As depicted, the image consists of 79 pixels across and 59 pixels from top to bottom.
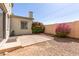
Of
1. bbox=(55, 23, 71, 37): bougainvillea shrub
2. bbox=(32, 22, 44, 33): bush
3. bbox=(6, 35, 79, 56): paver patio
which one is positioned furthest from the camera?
bbox=(32, 22, 44, 33): bush

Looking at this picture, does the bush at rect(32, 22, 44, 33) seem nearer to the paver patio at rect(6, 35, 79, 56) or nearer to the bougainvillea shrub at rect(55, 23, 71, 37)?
the bougainvillea shrub at rect(55, 23, 71, 37)

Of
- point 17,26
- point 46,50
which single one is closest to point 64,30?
point 46,50

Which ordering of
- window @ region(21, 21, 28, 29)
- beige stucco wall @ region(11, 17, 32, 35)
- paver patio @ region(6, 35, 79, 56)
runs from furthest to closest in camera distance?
window @ region(21, 21, 28, 29)
beige stucco wall @ region(11, 17, 32, 35)
paver patio @ region(6, 35, 79, 56)

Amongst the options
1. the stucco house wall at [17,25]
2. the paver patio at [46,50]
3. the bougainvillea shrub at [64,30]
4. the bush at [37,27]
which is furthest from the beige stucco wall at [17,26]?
the paver patio at [46,50]

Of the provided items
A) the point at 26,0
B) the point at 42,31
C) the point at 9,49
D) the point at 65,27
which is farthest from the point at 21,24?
the point at 26,0

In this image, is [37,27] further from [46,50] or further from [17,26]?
[46,50]

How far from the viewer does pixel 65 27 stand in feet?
39.3

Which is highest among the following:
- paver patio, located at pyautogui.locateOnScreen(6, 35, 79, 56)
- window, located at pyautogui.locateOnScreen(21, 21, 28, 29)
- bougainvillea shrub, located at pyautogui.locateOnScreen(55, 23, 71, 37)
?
window, located at pyautogui.locateOnScreen(21, 21, 28, 29)

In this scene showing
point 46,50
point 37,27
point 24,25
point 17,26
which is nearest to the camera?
point 46,50

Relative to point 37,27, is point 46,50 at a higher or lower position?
lower

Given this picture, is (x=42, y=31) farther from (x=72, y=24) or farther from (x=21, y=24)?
(x=72, y=24)

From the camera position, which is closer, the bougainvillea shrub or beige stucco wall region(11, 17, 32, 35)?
the bougainvillea shrub

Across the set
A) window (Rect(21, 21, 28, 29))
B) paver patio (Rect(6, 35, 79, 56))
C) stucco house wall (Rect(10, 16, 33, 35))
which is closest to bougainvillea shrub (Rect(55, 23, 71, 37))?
paver patio (Rect(6, 35, 79, 56))

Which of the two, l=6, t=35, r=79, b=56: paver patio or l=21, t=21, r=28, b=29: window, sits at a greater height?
l=21, t=21, r=28, b=29: window
